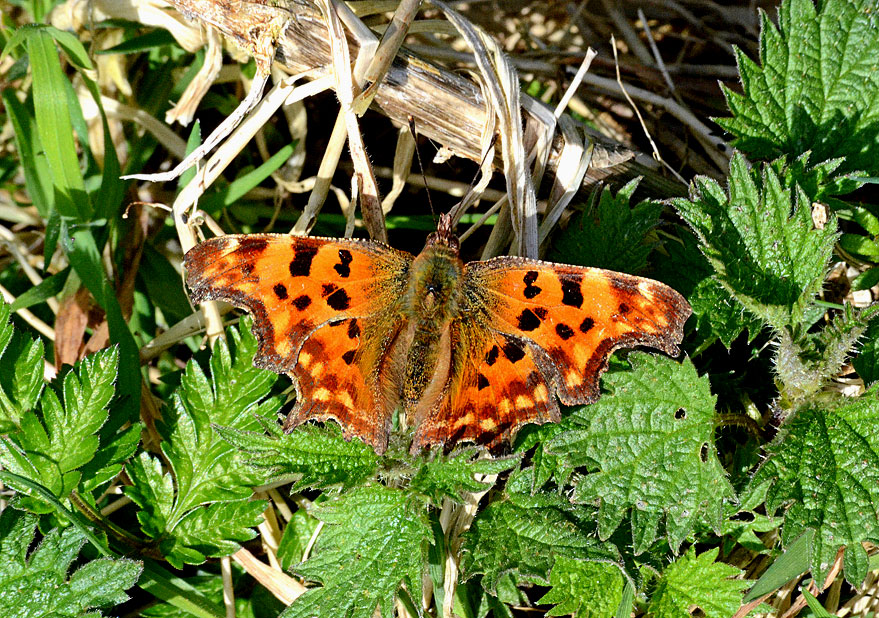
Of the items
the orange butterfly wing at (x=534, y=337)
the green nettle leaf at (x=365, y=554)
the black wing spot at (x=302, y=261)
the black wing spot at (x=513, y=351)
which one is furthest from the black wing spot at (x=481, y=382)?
the black wing spot at (x=302, y=261)

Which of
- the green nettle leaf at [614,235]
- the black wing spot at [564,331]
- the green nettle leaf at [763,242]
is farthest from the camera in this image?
the green nettle leaf at [614,235]

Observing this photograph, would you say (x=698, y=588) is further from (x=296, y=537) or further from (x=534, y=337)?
(x=296, y=537)

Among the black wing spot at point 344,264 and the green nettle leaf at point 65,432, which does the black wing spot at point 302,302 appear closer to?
the black wing spot at point 344,264

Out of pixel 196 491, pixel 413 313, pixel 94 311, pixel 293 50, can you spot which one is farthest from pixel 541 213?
pixel 94 311

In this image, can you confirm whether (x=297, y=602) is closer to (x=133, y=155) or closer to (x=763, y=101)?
(x=133, y=155)

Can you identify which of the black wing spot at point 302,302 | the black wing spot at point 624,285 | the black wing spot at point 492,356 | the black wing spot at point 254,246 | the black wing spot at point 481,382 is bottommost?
the black wing spot at point 481,382

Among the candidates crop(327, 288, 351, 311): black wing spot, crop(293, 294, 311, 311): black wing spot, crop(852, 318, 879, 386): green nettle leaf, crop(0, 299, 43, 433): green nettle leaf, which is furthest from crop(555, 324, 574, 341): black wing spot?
crop(0, 299, 43, 433): green nettle leaf

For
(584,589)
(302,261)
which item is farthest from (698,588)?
(302,261)
